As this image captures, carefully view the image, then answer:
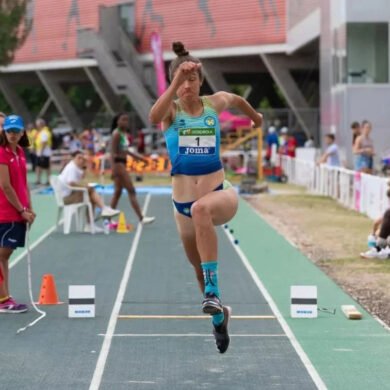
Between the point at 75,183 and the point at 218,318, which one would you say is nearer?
the point at 218,318

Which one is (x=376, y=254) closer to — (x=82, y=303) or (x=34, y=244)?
(x=34, y=244)

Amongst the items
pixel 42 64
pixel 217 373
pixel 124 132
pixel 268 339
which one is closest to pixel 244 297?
pixel 268 339

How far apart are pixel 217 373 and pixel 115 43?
55.2 m

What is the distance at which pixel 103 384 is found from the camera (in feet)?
24.3

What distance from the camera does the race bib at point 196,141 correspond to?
7.80 m

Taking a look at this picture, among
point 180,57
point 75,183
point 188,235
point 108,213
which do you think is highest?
point 180,57

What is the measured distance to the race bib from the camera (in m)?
7.80

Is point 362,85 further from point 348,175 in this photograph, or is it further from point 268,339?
point 268,339

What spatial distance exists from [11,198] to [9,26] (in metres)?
45.5

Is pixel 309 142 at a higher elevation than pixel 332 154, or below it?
below

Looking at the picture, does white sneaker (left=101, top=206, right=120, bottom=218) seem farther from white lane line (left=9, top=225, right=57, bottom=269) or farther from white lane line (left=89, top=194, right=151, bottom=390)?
white lane line (left=89, top=194, right=151, bottom=390)

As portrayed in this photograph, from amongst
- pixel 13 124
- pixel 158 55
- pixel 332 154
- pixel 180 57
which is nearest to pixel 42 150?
pixel 332 154

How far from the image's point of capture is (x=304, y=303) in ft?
32.9

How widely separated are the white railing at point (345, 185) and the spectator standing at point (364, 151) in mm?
243
